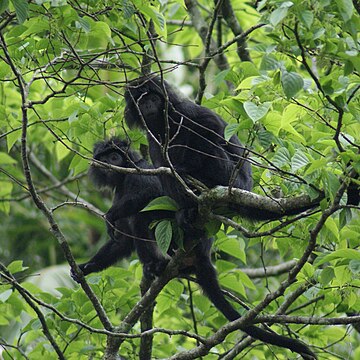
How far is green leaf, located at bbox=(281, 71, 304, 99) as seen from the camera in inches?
123

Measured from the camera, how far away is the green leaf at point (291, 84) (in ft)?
10.3

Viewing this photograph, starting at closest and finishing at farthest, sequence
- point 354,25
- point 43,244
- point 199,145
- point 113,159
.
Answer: point 354,25 < point 199,145 < point 113,159 < point 43,244

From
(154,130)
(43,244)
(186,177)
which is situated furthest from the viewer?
(43,244)

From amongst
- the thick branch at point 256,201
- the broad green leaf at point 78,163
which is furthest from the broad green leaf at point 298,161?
the broad green leaf at point 78,163

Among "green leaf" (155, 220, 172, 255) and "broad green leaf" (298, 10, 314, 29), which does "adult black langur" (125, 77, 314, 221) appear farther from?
"broad green leaf" (298, 10, 314, 29)

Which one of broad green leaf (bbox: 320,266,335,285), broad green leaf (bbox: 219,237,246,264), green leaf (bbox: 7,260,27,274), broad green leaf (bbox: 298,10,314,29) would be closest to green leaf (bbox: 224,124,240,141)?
broad green leaf (bbox: 298,10,314,29)

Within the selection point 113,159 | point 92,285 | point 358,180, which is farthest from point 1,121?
point 358,180

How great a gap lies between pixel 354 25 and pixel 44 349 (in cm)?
334

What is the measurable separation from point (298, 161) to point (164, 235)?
1.08 meters

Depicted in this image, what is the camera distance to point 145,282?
18.2ft

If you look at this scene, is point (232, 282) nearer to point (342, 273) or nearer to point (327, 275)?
point (327, 275)

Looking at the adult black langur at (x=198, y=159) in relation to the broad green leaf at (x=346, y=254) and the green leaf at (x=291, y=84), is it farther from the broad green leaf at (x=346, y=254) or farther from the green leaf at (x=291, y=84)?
the green leaf at (x=291, y=84)

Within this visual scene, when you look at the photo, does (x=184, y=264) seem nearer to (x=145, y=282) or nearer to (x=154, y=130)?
(x=145, y=282)

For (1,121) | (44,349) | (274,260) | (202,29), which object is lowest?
(44,349)
